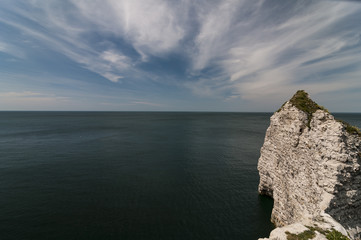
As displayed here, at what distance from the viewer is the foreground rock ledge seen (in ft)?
43.9

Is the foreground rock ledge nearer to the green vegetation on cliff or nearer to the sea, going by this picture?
the green vegetation on cliff

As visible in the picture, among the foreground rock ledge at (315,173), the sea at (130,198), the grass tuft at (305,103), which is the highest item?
the grass tuft at (305,103)

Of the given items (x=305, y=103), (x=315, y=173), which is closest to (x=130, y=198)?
(x=315, y=173)

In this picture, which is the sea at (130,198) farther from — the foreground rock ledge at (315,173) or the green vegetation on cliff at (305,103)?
the green vegetation on cliff at (305,103)

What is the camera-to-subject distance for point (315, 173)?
15.6 meters

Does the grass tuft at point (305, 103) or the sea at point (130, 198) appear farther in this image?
the sea at point (130, 198)

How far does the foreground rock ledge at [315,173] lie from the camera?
1337 cm

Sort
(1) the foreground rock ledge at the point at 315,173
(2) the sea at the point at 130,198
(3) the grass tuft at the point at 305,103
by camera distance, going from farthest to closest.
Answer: (2) the sea at the point at 130,198, (3) the grass tuft at the point at 305,103, (1) the foreground rock ledge at the point at 315,173

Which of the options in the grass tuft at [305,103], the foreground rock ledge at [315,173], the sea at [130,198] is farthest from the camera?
the sea at [130,198]

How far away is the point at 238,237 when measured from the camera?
20.5m

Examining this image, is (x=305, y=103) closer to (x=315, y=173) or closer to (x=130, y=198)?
(x=315, y=173)

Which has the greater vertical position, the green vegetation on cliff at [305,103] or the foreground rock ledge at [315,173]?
the green vegetation on cliff at [305,103]

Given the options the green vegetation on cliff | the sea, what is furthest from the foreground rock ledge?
the sea

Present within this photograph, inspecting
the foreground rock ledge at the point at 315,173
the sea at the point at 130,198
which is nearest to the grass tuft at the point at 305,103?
the foreground rock ledge at the point at 315,173
